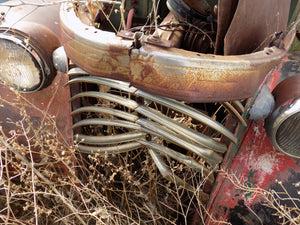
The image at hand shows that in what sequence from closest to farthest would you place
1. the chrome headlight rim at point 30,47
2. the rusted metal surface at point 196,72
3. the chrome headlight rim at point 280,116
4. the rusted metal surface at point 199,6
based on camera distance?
1. the rusted metal surface at point 196,72
2. the chrome headlight rim at point 280,116
3. the chrome headlight rim at point 30,47
4. the rusted metal surface at point 199,6

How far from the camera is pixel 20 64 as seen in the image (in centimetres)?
112

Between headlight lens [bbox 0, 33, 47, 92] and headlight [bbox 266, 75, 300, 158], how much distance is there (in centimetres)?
90

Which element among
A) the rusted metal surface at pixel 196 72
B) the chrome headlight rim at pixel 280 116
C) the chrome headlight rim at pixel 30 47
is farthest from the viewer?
the chrome headlight rim at pixel 30 47

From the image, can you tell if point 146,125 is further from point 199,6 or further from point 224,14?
→ point 199,6

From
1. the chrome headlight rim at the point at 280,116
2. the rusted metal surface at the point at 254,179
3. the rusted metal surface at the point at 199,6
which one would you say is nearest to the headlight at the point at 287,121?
the chrome headlight rim at the point at 280,116

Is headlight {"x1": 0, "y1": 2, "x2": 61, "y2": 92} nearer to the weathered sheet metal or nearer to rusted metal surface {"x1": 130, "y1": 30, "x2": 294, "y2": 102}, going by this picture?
rusted metal surface {"x1": 130, "y1": 30, "x2": 294, "y2": 102}

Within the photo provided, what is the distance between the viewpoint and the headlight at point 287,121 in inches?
36.1

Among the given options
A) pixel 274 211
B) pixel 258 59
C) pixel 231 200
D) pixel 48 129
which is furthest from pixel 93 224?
pixel 258 59

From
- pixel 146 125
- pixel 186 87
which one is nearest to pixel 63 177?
pixel 146 125

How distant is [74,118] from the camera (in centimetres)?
131

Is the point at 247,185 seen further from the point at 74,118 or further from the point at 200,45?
the point at 74,118

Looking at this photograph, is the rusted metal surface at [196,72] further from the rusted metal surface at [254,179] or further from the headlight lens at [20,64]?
the headlight lens at [20,64]

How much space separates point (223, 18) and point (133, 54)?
29 centimetres

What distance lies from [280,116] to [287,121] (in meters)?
0.03
